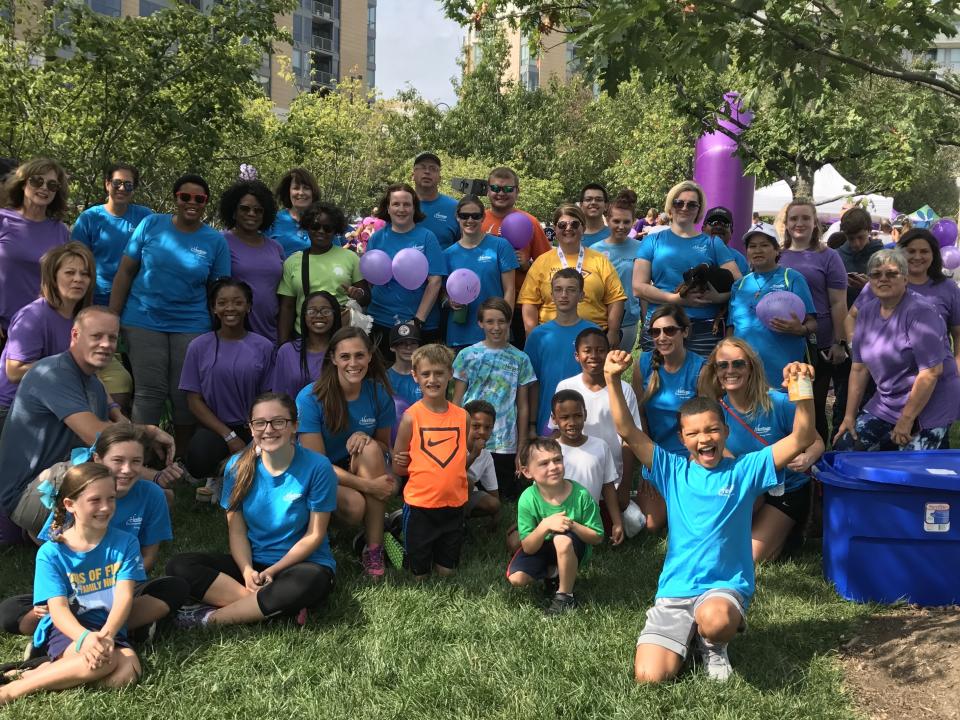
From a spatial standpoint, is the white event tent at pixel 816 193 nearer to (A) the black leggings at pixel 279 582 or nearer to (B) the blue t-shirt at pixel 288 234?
(B) the blue t-shirt at pixel 288 234

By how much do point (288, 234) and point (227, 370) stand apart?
156 centimetres

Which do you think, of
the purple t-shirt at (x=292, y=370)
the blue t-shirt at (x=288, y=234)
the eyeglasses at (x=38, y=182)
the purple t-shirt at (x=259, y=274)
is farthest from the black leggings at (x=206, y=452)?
the eyeglasses at (x=38, y=182)

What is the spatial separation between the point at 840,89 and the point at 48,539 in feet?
12.1

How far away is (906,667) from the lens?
3.66 metres

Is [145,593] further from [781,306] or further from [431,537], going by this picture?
[781,306]

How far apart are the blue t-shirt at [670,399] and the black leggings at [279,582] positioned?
7.08 ft

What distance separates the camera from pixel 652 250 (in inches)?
242

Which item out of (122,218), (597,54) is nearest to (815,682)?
(597,54)

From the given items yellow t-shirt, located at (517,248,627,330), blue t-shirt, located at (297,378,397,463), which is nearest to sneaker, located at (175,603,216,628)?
blue t-shirt, located at (297,378,397,463)

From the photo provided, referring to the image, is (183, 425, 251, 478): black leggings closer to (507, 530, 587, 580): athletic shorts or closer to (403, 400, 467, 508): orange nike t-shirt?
(403, 400, 467, 508): orange nike t-shirt

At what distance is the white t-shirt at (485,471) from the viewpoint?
5.50 meters

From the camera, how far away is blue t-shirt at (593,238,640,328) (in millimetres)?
6758

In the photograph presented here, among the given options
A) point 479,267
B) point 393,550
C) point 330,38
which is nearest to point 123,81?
point 479,267

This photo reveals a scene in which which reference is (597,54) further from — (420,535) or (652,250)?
(652,250)
